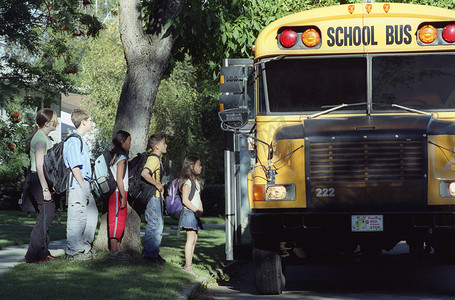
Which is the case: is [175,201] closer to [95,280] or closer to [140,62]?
[140,62]

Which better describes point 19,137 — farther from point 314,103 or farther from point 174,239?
point 314,103

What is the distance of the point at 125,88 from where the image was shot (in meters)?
11.4

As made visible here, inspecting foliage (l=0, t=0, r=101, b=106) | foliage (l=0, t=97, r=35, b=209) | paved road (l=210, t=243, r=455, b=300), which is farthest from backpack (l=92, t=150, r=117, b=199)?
foliage (l=0, t=97, r=35, b=209)

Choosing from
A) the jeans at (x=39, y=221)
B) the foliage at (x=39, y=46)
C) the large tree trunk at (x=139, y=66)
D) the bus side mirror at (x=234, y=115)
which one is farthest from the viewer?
the foliage at (x=39, y=46)

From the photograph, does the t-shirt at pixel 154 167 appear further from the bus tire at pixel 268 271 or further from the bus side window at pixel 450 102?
the bus side window at pixel 450 102

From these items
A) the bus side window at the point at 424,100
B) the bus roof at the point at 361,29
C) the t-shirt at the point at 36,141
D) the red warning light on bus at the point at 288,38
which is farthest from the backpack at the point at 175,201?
the bus side window at the point at 424,100

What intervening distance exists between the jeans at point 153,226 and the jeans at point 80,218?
2.28 feet

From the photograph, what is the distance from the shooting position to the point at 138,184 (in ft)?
34.7

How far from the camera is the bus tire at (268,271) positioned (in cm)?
877

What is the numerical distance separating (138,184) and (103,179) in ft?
1.78

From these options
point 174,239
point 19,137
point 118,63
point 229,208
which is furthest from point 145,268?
point 118,63

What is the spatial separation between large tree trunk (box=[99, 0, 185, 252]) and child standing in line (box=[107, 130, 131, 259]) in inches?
24.9

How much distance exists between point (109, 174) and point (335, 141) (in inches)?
131

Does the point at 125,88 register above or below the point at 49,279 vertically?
above
